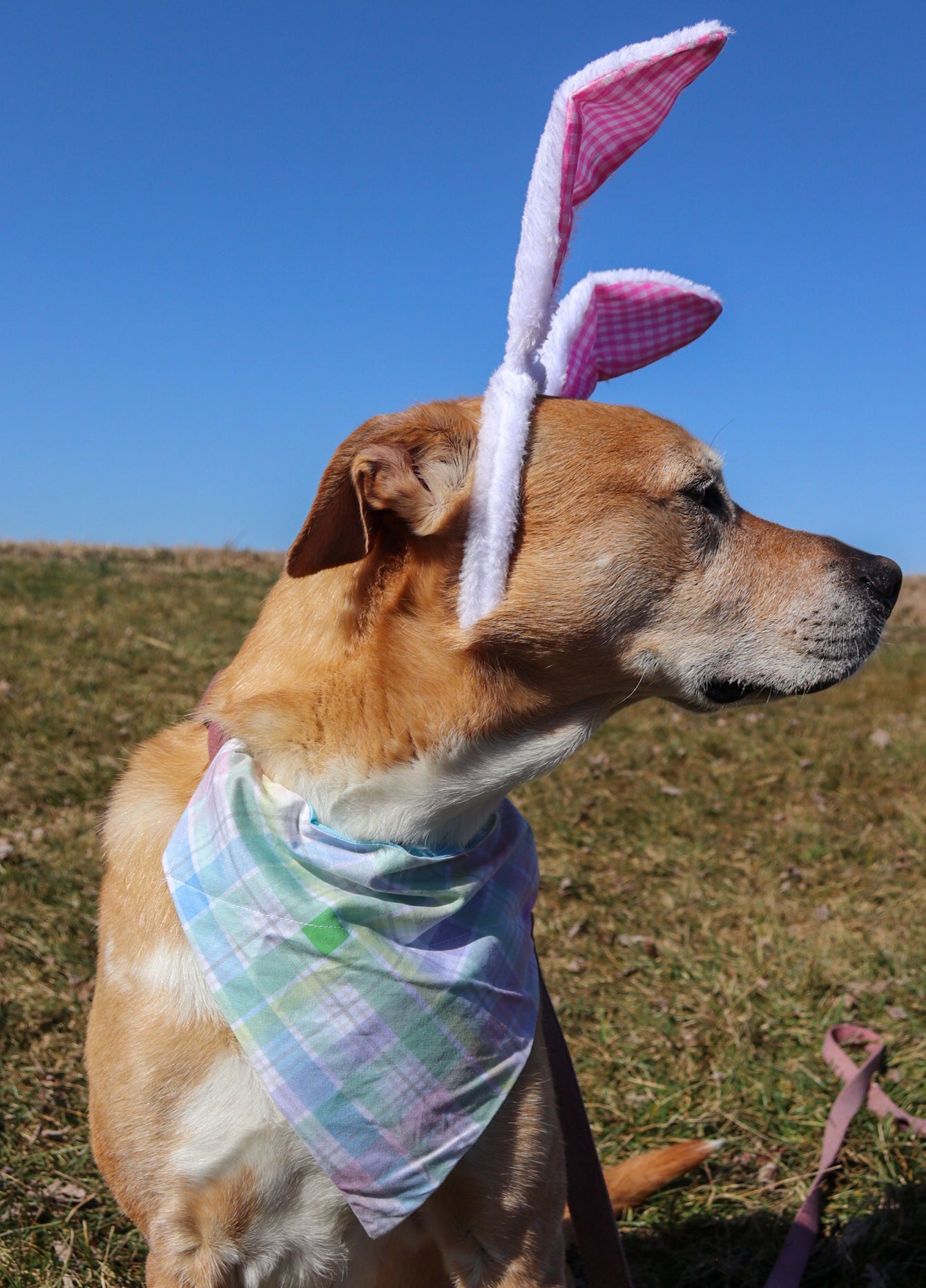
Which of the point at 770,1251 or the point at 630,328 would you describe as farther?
the point at 770,1251

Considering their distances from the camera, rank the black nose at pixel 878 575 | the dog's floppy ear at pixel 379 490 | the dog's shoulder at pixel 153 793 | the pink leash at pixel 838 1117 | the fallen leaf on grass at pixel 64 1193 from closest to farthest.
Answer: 1. the dog's floppy ear at pixel 379 490
2. the dog's shoulder at pixel 153 793
3. the black nose at pixel 878 575
4. the pink leash at pixel 838 1117
5. the fallen leaf on grass at pixel 64 1193

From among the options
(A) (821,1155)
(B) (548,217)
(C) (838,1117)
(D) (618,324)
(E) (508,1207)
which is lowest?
(A) (821,1155)

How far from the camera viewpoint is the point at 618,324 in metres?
2.66

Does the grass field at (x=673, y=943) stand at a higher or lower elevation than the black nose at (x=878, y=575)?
lower

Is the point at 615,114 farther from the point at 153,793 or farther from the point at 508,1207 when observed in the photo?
the point at 508,1207

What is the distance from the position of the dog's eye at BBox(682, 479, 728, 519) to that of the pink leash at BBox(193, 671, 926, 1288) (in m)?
1.25

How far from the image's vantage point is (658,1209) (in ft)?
9.59

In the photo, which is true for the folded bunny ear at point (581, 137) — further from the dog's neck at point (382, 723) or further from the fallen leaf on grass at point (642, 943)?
the fallen leaf on grass at point (642, 943)

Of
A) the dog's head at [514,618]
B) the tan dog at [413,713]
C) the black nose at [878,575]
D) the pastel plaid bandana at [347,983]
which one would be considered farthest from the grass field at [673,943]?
the black nose at [878,575]

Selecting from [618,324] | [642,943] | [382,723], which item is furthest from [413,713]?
[642,943]

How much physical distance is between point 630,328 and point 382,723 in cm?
137

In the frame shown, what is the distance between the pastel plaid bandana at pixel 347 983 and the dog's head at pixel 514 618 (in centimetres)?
10

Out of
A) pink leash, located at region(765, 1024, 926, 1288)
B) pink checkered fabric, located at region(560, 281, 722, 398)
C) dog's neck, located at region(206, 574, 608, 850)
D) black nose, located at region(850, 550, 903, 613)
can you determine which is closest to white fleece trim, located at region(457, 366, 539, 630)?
dog's neck, located at region(206, 574, 608, 850)

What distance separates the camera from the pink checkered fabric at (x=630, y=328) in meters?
2.59
